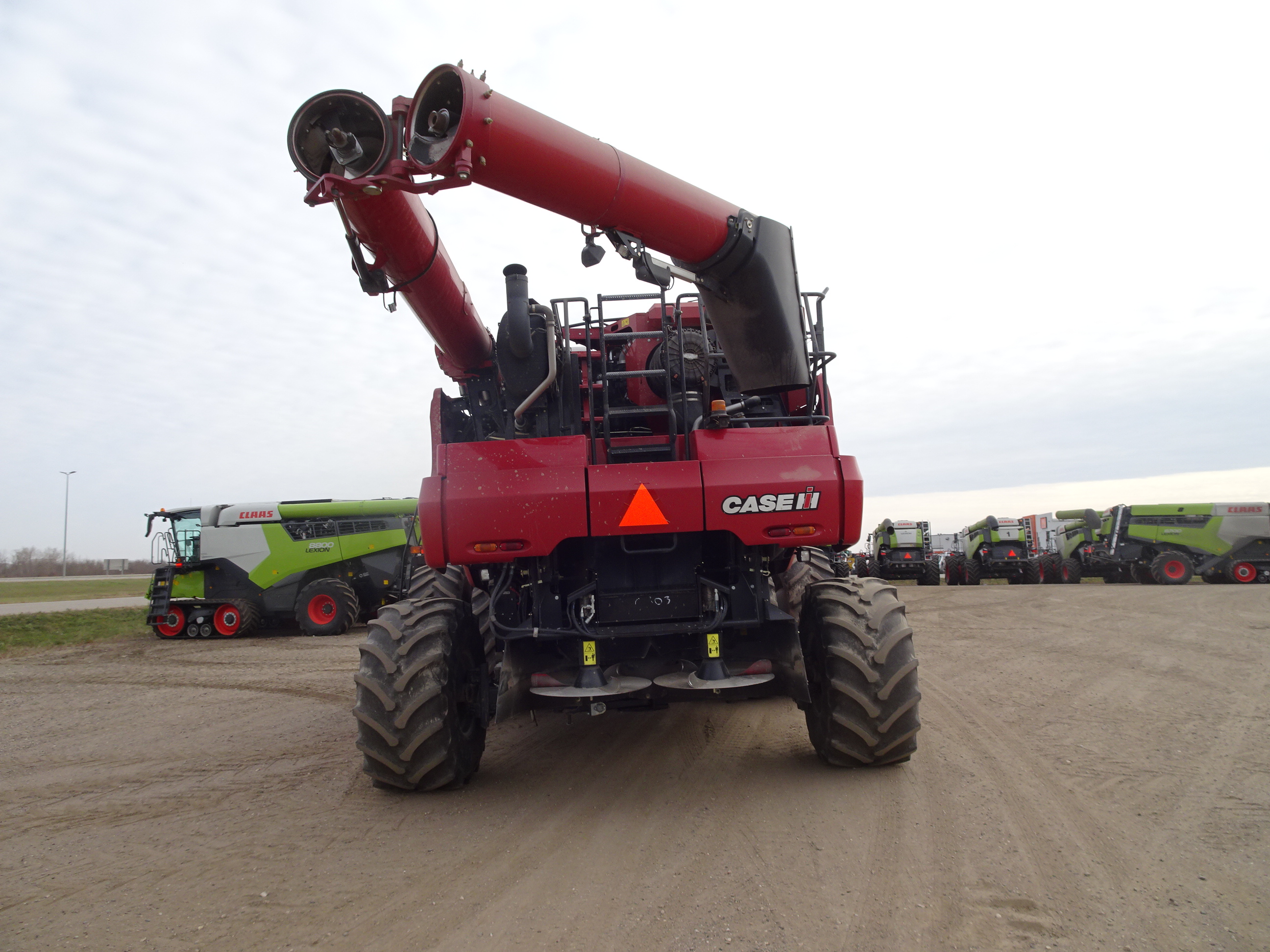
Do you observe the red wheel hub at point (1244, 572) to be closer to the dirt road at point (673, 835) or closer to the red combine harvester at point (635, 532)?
the dirt road at point (673, 835)

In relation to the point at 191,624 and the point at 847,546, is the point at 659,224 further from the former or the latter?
the point at 191,624

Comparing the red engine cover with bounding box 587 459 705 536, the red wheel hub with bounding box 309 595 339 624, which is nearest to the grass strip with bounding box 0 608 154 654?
the red wheel hub with bounding box 309 595 339 624

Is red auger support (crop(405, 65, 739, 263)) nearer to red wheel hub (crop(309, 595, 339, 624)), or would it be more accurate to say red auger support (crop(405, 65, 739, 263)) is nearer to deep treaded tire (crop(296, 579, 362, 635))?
deep treaded tire (crop(296, 579, 362, 635))

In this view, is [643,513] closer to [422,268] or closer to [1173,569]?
[422,268]

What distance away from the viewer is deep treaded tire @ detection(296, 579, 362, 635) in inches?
664

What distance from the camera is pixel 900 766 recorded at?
15.8ft

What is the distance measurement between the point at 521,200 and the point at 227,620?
16957 mm

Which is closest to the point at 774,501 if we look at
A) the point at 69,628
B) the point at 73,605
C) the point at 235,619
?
the point at 235,619

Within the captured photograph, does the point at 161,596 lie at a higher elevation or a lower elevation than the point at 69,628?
higher

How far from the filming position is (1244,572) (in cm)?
2370

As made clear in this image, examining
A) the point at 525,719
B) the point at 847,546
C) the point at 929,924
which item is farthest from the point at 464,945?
the point at 525,719

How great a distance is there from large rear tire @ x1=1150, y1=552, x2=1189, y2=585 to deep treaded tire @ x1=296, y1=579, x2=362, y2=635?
78.0 feet

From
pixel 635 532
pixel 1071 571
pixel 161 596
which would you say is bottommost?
pixel 1071 571

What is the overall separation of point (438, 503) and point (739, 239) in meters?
2.26
